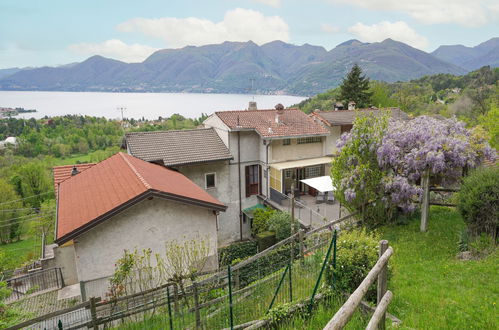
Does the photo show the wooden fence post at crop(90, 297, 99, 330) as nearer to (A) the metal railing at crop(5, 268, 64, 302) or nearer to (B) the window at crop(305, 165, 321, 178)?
(A) the metal railing at crop(5, 268, 64, 302)

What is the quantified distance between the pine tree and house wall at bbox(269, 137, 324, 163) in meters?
28.8

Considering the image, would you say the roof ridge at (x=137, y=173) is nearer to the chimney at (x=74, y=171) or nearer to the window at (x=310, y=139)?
the chimney at (x=74, y=171)

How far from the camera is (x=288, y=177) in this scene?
2392 cm

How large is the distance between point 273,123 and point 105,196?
1397 centimetres

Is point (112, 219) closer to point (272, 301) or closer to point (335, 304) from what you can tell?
point (272, 301)

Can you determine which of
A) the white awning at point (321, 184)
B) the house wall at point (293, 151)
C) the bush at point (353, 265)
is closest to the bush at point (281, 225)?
the white awning at point (321, 184)

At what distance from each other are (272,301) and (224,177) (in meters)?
16.2

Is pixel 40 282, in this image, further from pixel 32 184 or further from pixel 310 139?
pixel 32 184

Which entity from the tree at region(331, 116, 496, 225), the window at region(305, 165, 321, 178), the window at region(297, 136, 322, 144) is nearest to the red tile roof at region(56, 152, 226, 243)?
the tree at region(331, 116, 496, 225)

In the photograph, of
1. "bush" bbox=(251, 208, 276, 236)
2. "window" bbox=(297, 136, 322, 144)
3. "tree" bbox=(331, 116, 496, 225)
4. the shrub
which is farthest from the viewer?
"window" bbox=(297, 136, 322, 144)

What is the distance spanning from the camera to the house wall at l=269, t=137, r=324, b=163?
2288 centimetres

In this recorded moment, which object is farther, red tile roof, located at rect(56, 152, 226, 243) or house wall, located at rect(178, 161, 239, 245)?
house wall, located at rect(178, 161, 239, 245)

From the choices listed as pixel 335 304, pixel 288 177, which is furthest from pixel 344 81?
pixel 335 304

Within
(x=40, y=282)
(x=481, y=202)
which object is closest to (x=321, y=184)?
(x=481, y=202)
